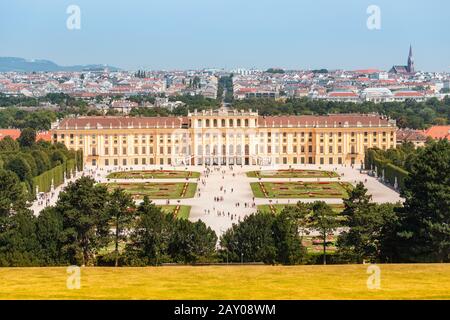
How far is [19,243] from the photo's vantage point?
25.5 meters

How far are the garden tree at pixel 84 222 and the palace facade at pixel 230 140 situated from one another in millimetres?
46378

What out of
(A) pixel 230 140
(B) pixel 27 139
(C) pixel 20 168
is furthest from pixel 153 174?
(C) pixel 20 168

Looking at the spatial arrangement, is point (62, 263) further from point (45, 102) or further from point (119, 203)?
point (45, 102)

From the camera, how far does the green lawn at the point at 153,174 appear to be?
62.5 metres

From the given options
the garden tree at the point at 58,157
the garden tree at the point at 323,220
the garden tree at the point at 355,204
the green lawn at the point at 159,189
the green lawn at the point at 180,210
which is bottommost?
the green lawn at the point at 159,189

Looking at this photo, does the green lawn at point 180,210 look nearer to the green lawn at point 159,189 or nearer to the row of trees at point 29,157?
the green lawn at point 159,189

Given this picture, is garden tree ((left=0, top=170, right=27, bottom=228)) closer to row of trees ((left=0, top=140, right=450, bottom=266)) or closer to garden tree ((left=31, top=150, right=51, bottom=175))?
row of trees ((left=0, top=140, right=450, bottom=266))

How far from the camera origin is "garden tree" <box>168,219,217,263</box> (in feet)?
86.0

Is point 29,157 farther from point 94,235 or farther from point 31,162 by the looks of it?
point 94,235

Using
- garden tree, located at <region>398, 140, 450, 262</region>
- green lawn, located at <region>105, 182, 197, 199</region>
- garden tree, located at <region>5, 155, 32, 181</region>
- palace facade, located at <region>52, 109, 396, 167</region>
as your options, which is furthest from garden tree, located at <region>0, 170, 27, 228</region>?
palace facade, located at <region>52, 109, 396, 167</region>

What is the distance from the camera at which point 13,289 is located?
11758 millimetres

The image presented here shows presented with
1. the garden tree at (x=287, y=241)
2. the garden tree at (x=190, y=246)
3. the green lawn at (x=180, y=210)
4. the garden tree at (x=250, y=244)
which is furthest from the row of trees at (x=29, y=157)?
the garden tree at (x=287, y=241)
